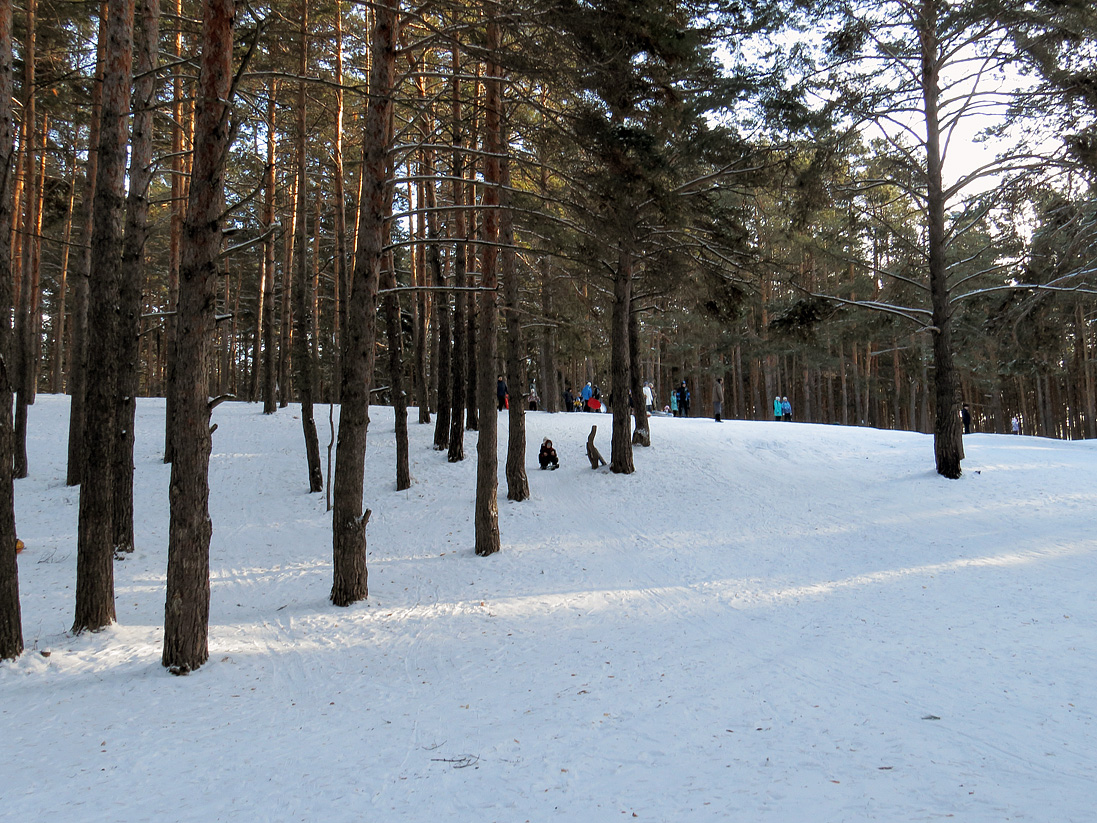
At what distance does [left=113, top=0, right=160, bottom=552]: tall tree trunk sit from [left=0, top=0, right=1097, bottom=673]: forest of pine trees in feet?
0.17

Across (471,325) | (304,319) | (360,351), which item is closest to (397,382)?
(471,325)

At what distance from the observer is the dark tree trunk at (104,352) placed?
657 cm

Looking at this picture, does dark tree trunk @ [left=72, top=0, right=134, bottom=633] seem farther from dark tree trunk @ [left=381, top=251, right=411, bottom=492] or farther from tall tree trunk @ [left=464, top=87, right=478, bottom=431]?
tall tree trunk @ [left=464, top=87, right=478, bottom=431]

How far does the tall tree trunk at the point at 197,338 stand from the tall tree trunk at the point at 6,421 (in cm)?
135

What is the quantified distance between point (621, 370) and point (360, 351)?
762 cm

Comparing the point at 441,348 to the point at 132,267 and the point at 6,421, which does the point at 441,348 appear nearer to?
the point at 132,267

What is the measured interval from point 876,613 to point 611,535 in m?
4.93

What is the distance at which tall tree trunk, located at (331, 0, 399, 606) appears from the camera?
7824 millimetres

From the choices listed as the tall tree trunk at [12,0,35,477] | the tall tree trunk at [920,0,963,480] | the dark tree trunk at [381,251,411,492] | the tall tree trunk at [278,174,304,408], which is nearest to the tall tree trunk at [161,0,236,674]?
the dark tree trunk at [381,251,411,492]

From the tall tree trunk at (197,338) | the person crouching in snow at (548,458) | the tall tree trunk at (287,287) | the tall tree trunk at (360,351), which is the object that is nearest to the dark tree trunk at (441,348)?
the person crouching in snow at (548,458)

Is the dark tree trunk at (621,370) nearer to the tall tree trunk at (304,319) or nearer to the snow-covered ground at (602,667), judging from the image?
the snow-covered ground at (602,667)

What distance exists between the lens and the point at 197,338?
5723 mm

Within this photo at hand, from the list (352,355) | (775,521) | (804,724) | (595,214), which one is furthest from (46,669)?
(775,521)

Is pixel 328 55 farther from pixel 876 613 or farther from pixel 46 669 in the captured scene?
pixel 876 613
